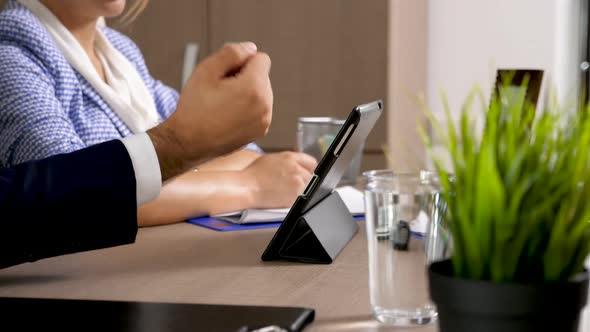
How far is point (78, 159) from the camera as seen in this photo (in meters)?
0.96

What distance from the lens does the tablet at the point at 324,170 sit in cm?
93

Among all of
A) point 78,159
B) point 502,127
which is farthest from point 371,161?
point 502,127

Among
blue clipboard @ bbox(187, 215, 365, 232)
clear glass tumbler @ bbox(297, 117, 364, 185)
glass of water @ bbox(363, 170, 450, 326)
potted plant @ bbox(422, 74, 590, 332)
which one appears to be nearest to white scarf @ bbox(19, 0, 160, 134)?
clear glass tumbler @ bbox(297, 117, 364, 185)

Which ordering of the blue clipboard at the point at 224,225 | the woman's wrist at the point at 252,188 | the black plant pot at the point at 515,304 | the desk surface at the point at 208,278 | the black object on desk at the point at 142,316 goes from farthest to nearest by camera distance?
the woman's wrist at the point at 252,188 → the blue clipboard at the point at 224,225 → the desk surface at the point at 208,278 → the black object on desk at the point at 142,316 → the black plant pot at the point at 515,304

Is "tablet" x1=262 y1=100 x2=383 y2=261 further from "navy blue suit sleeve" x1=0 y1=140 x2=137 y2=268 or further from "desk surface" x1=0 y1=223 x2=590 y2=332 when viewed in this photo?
"navy blue suit sleeve" x1=0 y1=140 x2=137 y2=268

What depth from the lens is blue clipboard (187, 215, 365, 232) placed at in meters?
1.21

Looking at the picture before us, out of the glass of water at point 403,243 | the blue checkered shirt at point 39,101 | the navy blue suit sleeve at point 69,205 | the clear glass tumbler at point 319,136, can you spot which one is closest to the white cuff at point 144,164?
the navy blue suit sleeve at point 69,205

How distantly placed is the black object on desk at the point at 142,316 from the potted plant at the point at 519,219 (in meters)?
0.20

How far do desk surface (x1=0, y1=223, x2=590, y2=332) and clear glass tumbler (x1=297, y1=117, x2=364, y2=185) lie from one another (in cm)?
47

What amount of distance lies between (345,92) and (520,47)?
0.64m

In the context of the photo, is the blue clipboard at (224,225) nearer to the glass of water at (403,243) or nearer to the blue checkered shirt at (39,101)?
the blue checkered shirt at (39,101)

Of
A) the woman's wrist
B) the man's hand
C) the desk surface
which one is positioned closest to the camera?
the desk surface

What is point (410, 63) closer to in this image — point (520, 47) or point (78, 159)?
point (520, 47)

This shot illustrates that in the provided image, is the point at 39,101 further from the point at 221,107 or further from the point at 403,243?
the point at 403,243
